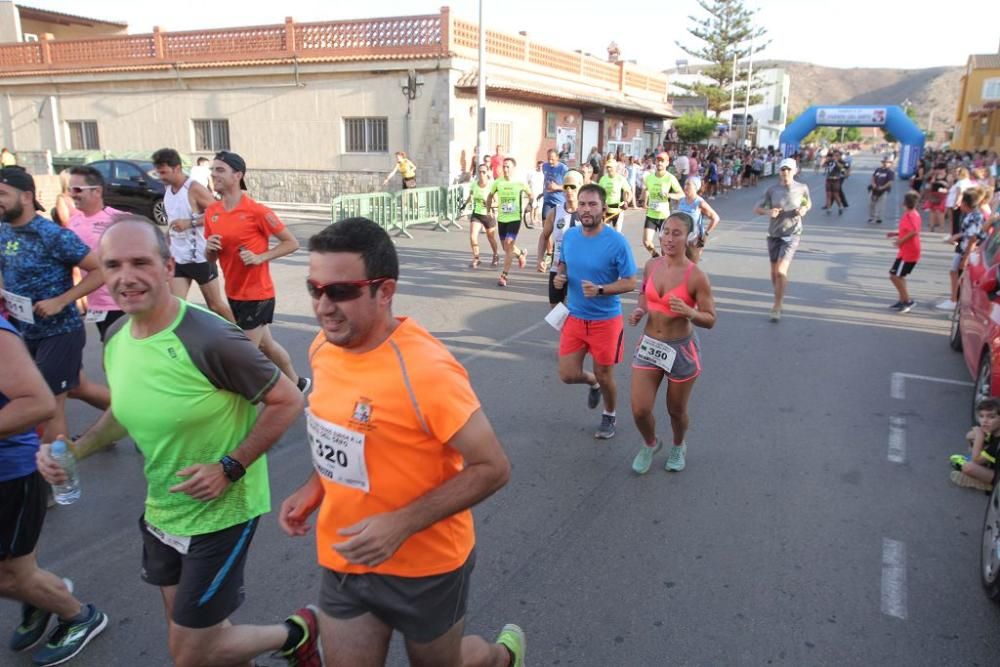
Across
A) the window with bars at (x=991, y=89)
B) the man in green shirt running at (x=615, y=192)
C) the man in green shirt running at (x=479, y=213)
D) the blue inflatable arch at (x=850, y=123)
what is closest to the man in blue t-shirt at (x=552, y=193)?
the man in green shirt running at (x=615, y=192)

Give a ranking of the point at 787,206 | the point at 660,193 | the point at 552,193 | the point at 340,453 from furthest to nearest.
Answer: the point at 660,193 < the point at 552,193 < the point at 787,206 < the point at 340,453

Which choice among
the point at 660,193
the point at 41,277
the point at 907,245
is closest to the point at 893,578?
the point at 41,277

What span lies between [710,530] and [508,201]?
8141 mm

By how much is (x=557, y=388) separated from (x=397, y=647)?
12.2 feet

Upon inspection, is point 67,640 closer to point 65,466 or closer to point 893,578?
point 65,466

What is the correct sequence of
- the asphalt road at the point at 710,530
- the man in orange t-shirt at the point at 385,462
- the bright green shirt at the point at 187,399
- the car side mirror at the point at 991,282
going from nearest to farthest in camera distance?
the man in orange t-shirt at the point at 385,462 → the bright green shirt at the point at 187,399 → the asphalt road at the point at 710,530 → the car side mirror at the point at 991,282

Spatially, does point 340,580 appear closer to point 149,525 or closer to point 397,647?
point 149,525

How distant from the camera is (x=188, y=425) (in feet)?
7.91

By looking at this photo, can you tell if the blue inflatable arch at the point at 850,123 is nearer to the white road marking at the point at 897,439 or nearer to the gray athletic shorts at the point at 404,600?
the white road marking at the point at 897,439

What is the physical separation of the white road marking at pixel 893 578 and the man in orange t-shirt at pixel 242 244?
4.56m

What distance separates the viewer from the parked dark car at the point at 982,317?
551cm

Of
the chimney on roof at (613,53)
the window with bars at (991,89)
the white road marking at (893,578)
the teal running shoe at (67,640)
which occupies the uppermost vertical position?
the window with bars at (991,89)

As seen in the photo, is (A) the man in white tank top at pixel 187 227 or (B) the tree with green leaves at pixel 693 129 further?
(B) the tree with green leaves at pixel 693 129

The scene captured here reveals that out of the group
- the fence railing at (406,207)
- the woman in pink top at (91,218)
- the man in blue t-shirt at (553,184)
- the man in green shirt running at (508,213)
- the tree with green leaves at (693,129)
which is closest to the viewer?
the woman in pink top at (91,218)
